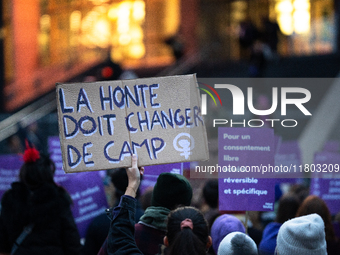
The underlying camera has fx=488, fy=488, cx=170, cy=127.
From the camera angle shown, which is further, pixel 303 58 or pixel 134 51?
pixel 134 51

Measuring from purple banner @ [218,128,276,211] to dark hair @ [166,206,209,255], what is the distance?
1274 millimetres

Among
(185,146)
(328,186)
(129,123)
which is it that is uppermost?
(129,123)

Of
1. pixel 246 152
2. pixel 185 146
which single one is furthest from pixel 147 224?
pixel 246 152

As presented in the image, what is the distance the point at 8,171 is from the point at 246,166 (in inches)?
120

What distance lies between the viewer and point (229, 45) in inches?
727

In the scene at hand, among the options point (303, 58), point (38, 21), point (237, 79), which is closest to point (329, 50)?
point (303, 58)

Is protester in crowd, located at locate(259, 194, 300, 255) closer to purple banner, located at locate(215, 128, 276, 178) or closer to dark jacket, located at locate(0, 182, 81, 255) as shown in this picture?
Answer: purple banner, located at locate(215, 128, 276, 178)

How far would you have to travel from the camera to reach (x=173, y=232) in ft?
8.52

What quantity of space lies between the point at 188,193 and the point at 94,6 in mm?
18747

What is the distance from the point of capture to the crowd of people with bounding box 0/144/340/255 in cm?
265

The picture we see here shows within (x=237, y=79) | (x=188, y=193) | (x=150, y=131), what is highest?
(x=150, y=131)

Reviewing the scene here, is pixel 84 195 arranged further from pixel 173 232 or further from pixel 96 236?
pixel 173 232

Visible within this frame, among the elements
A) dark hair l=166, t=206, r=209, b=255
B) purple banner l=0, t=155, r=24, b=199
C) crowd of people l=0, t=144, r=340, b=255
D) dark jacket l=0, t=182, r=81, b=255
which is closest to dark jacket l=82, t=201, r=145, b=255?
crowd of people l=0, t=144, r=340, b=255

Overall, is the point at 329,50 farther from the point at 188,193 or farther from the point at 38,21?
the point at 188,193
